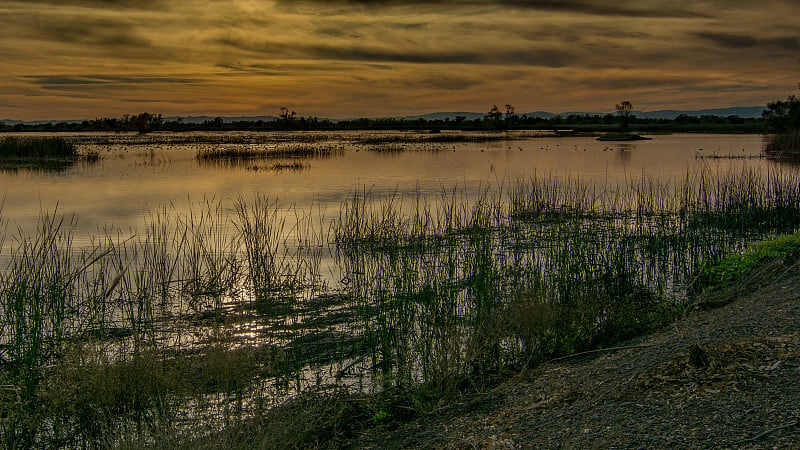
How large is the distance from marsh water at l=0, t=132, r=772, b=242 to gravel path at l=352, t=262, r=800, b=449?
435 inches

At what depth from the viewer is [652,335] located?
26.2 feet

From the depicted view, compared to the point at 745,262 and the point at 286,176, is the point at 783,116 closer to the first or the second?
the point at 286,176

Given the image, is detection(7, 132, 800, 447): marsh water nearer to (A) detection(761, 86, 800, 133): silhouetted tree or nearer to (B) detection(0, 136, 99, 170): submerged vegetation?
(B) detection(0, 136, 99, 170): submerged vegetation

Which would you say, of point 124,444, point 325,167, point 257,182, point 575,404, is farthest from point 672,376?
point 325,167

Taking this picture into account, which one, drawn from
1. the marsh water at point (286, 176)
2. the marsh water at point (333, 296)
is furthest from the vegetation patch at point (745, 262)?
the marsh water at point (286, 176)

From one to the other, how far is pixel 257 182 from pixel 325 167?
26.8ft

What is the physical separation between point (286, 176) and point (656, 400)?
91.0 feet

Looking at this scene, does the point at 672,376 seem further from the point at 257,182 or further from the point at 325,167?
the point at 325,167

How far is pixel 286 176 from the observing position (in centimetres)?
3162

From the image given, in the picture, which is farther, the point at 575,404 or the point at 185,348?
the point at 185,348

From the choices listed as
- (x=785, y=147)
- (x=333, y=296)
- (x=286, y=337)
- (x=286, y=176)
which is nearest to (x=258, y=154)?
(x=286, y=176)

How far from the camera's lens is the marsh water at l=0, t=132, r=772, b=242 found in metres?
21.5

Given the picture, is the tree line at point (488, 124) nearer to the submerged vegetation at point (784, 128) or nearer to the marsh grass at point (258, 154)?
the submerged vegetation at point (784, 128)

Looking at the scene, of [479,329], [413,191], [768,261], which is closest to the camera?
[479,329]
